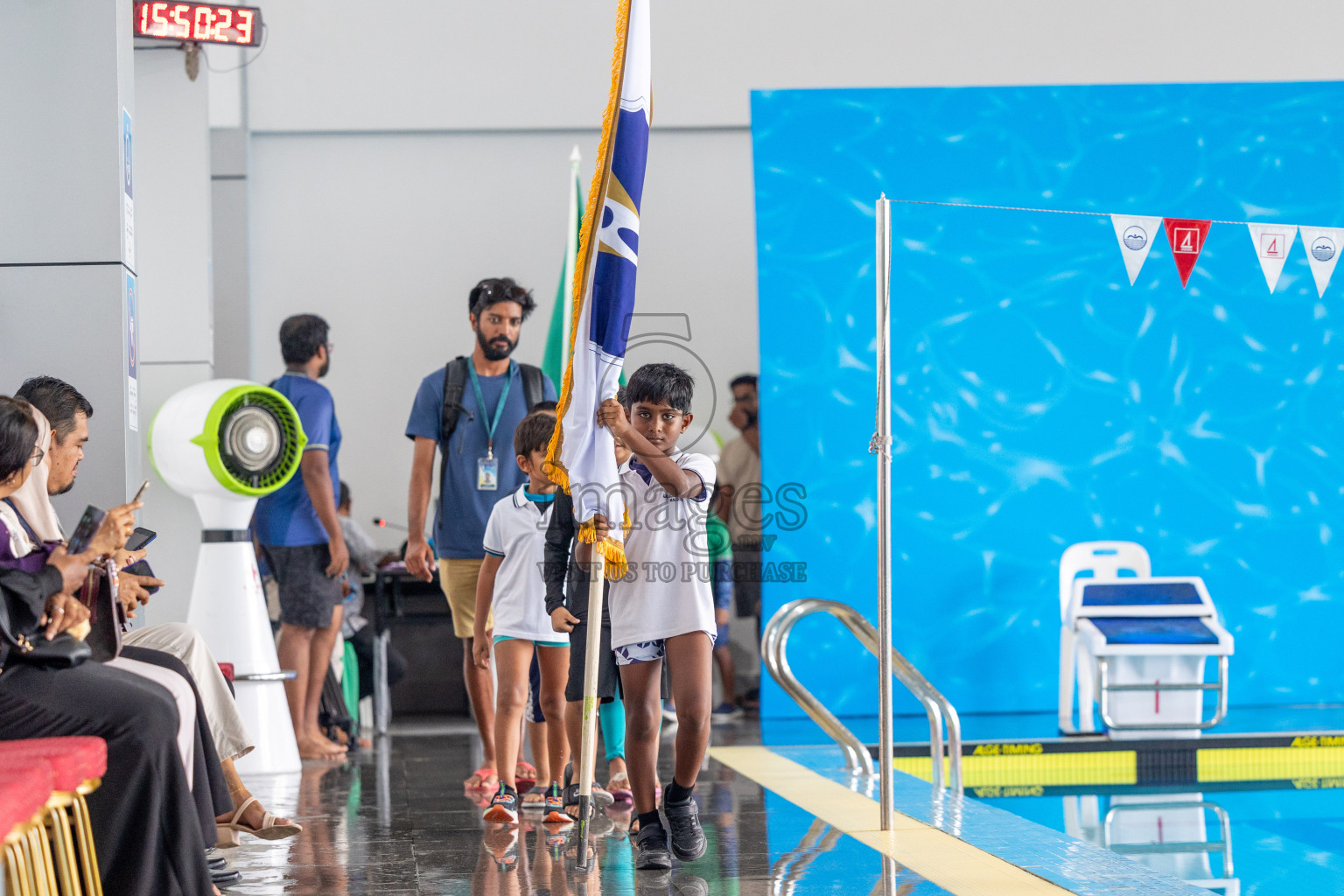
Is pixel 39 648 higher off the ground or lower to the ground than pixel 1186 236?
lower

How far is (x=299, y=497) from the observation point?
5.70 metres

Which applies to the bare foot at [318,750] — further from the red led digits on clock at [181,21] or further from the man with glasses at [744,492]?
the red led digits on clock at [181,21]

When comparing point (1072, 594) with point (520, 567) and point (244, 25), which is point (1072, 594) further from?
point (244, 25)

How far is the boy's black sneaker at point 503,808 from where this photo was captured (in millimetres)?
3922

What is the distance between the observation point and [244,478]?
521 centimetres

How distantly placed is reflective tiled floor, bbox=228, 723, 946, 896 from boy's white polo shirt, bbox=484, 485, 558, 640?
59 centimetres

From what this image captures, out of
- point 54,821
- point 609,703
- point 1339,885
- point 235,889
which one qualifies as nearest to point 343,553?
point 609,703

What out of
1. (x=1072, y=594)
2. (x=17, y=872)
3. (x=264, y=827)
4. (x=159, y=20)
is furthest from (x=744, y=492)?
(x=17, y=872)

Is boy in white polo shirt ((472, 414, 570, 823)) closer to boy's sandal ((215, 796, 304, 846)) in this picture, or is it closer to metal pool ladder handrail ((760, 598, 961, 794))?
boy's sandal ((215, 796, 304, 846))

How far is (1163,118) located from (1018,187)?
883mm

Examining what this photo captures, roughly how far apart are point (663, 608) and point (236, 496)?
8.27 feet

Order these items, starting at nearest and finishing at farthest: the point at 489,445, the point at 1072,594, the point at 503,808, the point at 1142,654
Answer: the point at 503,808, the point at 489,445, the point at 1142,654, the point at 1072,594

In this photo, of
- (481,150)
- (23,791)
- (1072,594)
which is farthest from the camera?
(481,150)

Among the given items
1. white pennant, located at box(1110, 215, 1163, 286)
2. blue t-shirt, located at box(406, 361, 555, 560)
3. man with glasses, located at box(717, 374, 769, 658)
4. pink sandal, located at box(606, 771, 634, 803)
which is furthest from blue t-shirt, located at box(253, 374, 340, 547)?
white pennant, located at box(1110, 215, 1163, 286)
